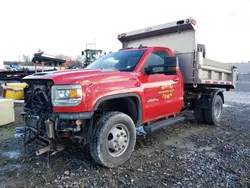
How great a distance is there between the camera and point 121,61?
4324 millimetres

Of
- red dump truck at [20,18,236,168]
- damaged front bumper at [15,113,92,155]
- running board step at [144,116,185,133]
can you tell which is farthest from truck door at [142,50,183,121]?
damaged front bumper at [15,113,92,155]

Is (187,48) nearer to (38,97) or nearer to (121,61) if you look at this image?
(121,61)

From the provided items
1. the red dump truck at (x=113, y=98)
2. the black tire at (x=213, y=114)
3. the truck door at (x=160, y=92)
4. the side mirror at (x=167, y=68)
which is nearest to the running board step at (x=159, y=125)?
the red dump truck at (x=113, y=98)

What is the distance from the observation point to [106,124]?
322 centimetres

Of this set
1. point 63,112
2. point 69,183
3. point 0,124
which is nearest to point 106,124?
point 63,112

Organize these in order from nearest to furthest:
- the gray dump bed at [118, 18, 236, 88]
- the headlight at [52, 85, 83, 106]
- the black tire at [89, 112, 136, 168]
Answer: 1. the headlight at [52, 85, 83, 106]
2. the black tire at [89, 112, 136, 168]
3. the gray dump bed at [118, 18, 236, 88]

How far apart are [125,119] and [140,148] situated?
108 centimetres

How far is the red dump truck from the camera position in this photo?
3.00m

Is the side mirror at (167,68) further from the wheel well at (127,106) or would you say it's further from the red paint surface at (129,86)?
the wheel well at (127,106)

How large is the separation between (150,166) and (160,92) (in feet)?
5.08

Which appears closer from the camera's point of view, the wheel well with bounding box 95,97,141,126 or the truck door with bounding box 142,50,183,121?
the wheel well with bounding box 95,97,141,126

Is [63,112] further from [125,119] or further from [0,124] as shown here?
[0,124]

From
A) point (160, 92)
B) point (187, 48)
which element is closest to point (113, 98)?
point (160, 92)

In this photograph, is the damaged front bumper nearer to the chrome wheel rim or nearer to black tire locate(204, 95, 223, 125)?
the chrome wheel rim
